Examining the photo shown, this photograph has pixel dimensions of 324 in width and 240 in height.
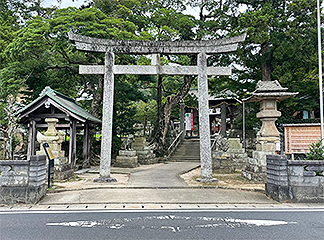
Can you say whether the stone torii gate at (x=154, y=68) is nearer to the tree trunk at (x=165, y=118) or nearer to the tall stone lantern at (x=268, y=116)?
the tall stone lantern at (x=268, y=116)

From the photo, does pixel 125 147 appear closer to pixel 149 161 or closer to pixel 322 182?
pixel 149 161

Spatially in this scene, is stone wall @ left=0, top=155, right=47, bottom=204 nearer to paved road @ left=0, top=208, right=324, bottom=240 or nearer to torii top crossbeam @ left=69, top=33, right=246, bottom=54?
paved road @ left=0, top=208, right=324, bottom=240

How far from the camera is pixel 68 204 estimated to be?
21.6ft

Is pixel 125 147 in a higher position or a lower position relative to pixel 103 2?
lower

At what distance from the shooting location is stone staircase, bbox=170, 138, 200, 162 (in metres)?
20.5

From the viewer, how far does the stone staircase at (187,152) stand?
2045 centimetres

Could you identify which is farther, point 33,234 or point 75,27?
point 75,27

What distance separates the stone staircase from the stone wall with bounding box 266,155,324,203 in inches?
508

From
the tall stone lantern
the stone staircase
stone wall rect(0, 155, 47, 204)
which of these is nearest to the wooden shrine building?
stone wall rect(0, 155, 47, 204)

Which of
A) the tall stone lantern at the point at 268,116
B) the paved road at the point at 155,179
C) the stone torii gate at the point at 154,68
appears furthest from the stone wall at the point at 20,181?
the tall stone lantern at the point at 268,116

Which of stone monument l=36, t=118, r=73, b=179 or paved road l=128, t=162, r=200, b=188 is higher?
stone monument l=36, t=118, r=73, b=179

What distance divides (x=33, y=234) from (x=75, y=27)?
40.4 ft

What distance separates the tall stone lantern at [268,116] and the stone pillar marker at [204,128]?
2205mm

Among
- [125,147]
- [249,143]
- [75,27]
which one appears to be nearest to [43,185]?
[125,147]
